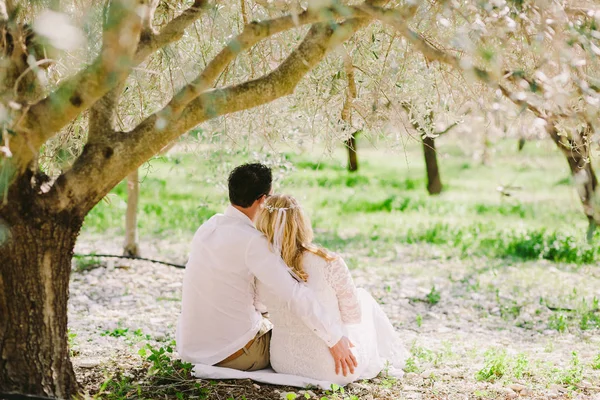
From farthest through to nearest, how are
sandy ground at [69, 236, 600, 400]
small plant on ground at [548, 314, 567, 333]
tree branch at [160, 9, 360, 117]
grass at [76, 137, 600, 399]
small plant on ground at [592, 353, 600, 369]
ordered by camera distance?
small plant on ground at [548, 314, 567, 333], grass at [76, 137, 600, 399], small plant on ground at [592, 353, 600, 369], sandy ground at [69, 236, 600, 400], tree branch at [160, 9, 360, 117]

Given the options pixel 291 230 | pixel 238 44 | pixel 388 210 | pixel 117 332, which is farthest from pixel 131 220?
pixel 238 44

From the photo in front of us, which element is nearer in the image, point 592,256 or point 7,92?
point 7,92

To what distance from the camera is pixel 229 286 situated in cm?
521

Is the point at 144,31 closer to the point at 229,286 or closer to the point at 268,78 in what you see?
the point at 268,78

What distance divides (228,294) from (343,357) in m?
0.92

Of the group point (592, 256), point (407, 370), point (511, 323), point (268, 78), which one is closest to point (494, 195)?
point (592, 256)

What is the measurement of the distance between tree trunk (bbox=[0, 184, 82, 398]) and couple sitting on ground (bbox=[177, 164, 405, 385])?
1230 millimetres

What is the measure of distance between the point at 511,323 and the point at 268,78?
5387mm

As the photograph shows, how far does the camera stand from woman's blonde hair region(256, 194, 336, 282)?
5.13 m

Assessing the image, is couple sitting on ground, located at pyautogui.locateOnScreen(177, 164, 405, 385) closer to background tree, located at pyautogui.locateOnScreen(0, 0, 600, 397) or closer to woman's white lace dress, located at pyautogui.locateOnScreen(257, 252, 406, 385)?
woman's white lace dress, located at pyautogui.locateOnScreen(257, 252, 406, 385)

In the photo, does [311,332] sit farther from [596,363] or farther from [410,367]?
[596,363]

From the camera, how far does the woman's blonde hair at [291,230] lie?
16.8 feet

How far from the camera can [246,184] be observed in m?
5.20

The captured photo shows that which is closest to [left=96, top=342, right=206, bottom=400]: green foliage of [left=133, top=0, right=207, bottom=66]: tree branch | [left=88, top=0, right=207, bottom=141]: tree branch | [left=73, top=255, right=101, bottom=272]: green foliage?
[left=88, top=0, right=207, bottom=141]: tree branch
